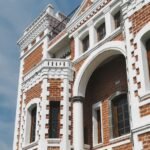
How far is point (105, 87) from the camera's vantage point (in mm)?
16625

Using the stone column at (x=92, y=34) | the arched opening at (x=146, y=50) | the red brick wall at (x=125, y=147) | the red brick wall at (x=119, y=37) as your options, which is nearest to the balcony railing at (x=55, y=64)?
the stone column at (x=92, y=34)

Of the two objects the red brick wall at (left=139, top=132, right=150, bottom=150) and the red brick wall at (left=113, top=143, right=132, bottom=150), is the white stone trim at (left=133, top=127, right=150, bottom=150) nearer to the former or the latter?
the red brick wall at (left=139, top=132, right=150, bottom=150)

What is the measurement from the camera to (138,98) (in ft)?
35.7

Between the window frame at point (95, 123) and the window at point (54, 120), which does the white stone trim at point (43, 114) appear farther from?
the window frame at point (95, 123)

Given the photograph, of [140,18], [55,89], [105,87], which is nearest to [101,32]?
[105,87]

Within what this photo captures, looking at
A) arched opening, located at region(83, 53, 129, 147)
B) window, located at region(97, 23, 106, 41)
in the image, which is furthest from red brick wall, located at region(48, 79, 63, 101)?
window, located at region(97, 23, 106, 41)

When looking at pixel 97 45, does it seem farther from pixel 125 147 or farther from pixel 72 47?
pixel 125 147

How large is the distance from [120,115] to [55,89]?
12.2 ft

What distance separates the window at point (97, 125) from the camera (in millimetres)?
16112

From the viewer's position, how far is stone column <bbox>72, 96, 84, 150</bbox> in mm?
15508

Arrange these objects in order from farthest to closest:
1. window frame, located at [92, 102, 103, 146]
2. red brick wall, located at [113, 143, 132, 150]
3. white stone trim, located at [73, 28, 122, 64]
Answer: window frame, located at [92, 102, 103, 146] → white stone trim, located at [73, 28, 122, 64] → red brick wall, located at [113, 143, 132, 150]

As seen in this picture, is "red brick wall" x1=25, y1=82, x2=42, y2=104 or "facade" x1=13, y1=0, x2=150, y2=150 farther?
"red brick wall" x1=25, y1=82, x2=42, y2=104

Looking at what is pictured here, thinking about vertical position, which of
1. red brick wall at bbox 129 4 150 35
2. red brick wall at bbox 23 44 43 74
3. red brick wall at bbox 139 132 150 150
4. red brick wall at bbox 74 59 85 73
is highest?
red brick wall at bbox 23 44 43 74

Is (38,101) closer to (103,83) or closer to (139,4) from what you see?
(103,83)
